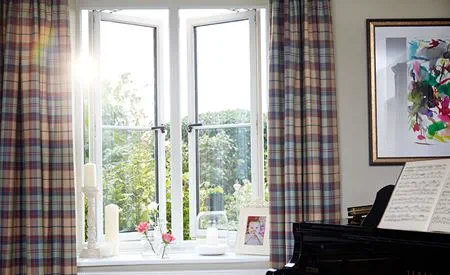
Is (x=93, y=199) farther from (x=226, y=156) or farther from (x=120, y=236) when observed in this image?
(x=226, y=156)

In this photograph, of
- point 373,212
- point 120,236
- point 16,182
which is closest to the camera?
point 373,212

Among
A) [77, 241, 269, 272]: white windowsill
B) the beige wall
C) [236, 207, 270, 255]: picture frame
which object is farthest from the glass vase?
the beige wall

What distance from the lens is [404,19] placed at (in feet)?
13.4

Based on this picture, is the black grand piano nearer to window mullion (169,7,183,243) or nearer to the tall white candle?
window mullion (169,7,183,243)

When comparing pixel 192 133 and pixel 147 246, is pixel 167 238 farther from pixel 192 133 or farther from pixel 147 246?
pixel 192 133

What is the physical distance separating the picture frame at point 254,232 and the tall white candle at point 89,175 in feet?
3.32

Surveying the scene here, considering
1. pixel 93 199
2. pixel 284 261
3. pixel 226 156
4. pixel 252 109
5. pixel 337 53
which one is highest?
pixel 337 53

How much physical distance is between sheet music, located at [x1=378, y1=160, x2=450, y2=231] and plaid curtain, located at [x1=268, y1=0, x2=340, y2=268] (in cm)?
137

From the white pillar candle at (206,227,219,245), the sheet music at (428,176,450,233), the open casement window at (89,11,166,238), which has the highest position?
the open casement window at (89,11,166,238)

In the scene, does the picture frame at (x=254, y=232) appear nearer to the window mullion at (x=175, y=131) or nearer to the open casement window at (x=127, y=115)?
the window mullion at (x=175, y=131)

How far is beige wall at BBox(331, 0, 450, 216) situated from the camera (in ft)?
13.3

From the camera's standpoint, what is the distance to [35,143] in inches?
151

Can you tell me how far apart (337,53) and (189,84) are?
1.06 m

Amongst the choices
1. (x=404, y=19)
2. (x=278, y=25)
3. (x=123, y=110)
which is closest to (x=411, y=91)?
(x=404, y=19)
